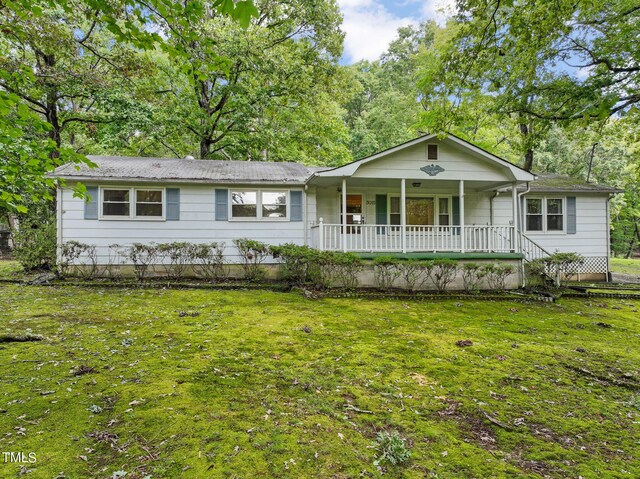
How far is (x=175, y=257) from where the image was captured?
10.6m

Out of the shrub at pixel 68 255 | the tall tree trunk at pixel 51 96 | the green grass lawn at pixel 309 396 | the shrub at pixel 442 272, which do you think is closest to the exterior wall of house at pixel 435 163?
the shrub at pixel 442 272

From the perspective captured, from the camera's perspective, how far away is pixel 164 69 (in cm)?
1666

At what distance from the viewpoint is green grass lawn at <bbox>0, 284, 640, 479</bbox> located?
99.2 inches

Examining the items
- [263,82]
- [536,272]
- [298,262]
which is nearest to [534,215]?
[536,272]

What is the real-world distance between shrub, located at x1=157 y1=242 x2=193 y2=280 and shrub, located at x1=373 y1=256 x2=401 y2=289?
19.6 ft

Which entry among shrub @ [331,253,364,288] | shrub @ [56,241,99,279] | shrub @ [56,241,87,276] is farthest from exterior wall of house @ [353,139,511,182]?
shrub @ [56,241,87,276]

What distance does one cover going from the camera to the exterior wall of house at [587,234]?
42.5ft

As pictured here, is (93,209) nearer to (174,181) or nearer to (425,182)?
(174,181)

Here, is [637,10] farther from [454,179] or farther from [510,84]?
[454,179]

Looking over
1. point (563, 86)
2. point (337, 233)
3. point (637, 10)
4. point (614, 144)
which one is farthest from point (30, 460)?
point (614, 144)

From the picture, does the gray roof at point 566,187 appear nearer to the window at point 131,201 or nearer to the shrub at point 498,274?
the shrub at point 498,274

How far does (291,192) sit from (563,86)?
8464 mm

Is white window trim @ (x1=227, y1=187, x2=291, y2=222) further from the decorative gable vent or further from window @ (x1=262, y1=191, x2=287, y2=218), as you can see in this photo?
the decorative gable vent

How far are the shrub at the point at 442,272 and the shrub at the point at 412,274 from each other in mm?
272
